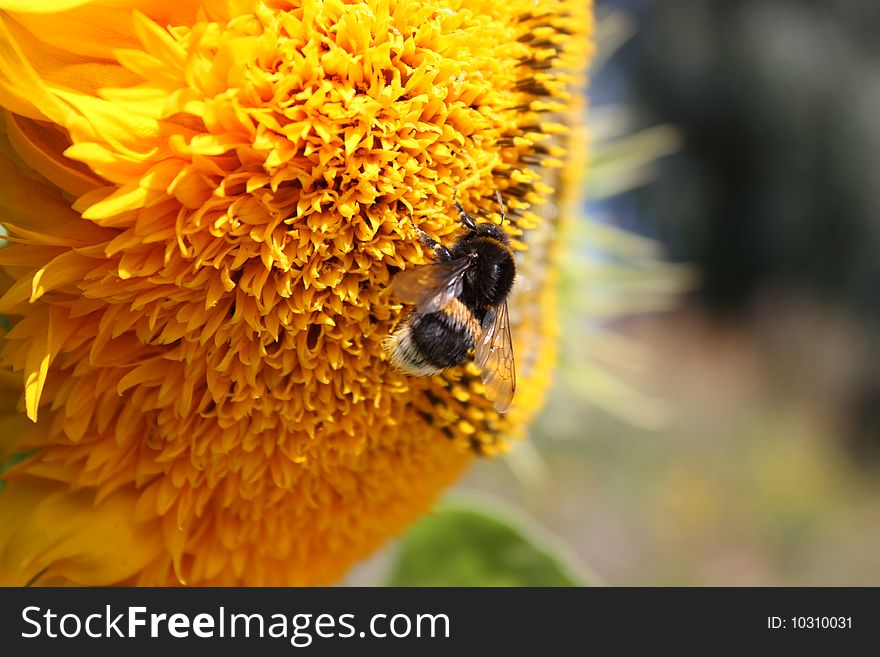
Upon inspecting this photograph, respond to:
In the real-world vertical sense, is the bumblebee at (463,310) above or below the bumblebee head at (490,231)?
below

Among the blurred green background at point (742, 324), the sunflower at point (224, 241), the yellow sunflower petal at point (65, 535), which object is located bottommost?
the yellow sunflower petal at point (65, 535)

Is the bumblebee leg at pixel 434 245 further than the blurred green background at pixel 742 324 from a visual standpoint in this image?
No

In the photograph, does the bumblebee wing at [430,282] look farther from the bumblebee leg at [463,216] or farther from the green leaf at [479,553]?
the green leaf at [479,553]

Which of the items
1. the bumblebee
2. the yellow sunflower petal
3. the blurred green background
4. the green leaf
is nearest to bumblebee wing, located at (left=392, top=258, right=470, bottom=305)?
the bumblebee

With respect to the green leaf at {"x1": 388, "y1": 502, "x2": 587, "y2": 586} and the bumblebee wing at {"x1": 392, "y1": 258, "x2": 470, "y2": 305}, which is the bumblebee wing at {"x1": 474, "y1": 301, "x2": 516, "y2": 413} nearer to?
the bumblebee wing at {"x1": 392, "y1": 258, "x2": 470, "y2": 305}

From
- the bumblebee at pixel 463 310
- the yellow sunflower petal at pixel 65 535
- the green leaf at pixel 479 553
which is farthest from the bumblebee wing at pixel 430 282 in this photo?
the green leaf at pixel 479 553

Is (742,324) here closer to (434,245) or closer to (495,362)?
(495,362)

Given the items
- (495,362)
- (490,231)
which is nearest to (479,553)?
(495,362)
